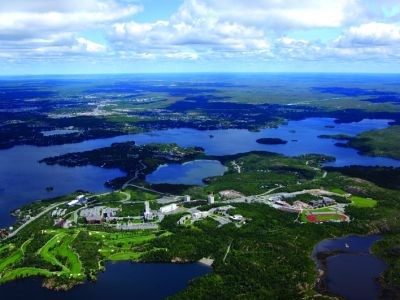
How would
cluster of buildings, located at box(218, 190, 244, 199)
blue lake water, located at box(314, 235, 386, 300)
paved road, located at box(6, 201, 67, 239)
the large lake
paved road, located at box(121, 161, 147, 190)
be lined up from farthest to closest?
1. paved road, located at box(121, 161, 147, 190)
2. the large lake
3. cluster of buildings, located at box(218, 190, 244, 199)
4. paved road, located at box(6, 201, 67, 239)
5. blue lake water, located at box(314, 235, 386, 300)

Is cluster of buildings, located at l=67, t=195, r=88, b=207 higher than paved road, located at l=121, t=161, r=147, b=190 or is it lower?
Answer: higher

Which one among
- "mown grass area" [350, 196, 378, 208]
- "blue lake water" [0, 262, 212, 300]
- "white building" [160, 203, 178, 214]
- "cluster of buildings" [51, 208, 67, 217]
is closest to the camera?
"blue lake water" [0, 262, 212, 300]

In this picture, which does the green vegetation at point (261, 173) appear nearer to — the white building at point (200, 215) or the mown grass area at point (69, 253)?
the white building at point (200, 215)

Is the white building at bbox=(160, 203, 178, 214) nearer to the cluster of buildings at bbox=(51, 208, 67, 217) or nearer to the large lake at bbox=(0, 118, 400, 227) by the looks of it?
the cluster of buildings at bbox=(51, 208, 67, 217)

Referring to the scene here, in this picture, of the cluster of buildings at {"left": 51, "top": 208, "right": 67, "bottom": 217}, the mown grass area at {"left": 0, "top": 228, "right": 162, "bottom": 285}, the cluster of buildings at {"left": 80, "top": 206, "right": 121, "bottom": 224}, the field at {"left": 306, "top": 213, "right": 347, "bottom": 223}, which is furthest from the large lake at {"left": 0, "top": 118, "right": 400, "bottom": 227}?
the field at {"left": 306, "top": 213, "right": 347, "bottom": 223}

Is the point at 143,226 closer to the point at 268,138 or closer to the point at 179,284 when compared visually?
the point at 179,284

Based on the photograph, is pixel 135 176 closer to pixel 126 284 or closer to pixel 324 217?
pixel 324 217

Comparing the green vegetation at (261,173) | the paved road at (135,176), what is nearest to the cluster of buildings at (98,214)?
the green vegetation at (261,173)
